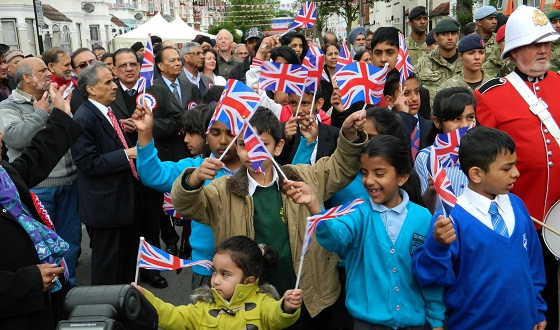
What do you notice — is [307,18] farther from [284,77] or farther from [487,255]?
[487,255]

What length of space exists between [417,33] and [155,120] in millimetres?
4161

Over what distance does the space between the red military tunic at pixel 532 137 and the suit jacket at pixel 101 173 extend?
9.93 ft

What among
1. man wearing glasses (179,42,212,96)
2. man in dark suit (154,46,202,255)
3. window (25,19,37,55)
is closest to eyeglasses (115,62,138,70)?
man in dark suit (154,46,202,255)

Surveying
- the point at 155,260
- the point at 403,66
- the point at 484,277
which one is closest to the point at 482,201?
the point at 484,277

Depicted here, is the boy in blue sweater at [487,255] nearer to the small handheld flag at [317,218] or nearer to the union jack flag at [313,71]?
the small handheld flag at [317,218]

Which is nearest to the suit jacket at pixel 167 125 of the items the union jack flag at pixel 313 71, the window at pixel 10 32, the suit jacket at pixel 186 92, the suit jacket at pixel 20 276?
the suit jacket at pixel 186 92

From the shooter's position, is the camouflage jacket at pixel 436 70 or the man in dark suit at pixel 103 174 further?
the camouflage jacket at pixel 436 70

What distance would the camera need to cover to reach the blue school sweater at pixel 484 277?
3201 millimetres

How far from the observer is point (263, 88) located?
5.23 metres

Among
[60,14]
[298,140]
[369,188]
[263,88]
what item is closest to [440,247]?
[369,188]

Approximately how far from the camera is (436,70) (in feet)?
23.7

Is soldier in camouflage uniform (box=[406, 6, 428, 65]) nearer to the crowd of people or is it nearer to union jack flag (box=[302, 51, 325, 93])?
the crowd of people

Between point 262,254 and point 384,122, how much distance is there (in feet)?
4.77

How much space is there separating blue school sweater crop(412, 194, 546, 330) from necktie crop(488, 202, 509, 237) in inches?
1.8
